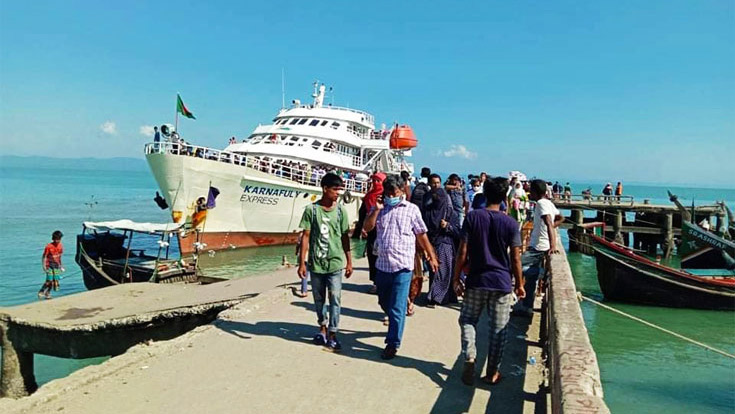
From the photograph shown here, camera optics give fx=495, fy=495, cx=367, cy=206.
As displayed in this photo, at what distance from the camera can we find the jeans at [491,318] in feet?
11.9

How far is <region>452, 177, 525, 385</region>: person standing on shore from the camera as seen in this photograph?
358 centimetres

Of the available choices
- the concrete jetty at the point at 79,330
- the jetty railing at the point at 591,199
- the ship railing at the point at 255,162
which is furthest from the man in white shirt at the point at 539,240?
the jetty railing at the point at 591,199

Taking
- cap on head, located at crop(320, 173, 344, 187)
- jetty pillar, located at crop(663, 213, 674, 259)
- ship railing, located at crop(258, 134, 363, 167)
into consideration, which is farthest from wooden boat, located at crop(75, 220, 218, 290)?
jetty pillar, located at crop(663, 213, 674, 259)

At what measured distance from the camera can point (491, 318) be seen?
12.1 feet

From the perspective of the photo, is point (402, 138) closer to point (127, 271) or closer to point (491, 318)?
point (127, 271)

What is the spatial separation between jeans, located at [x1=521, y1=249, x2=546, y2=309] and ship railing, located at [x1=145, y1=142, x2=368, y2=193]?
30.8 ft

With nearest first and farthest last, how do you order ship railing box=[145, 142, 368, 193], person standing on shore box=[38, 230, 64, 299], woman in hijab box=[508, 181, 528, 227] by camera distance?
1. woman in hijab box=[508, 181, 528, 227]
2. person standing on shore box=[38, 230, 64, 299]
3. ship railing box=[145, 142, 368, 193]

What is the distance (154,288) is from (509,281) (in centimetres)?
736

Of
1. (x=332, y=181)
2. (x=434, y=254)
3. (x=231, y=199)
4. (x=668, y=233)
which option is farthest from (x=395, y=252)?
(x=668, y=233)

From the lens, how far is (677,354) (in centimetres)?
927

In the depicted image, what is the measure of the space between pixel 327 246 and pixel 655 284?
1115 centimetres

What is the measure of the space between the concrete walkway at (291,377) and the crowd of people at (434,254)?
0.22 meters

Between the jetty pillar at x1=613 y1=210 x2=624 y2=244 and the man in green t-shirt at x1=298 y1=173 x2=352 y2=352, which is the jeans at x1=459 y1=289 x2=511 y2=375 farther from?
the jetty pillar at x1=613 y1=210 x2=624 y2=244

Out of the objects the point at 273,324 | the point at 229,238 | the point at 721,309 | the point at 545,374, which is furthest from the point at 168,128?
the point at 721,309
